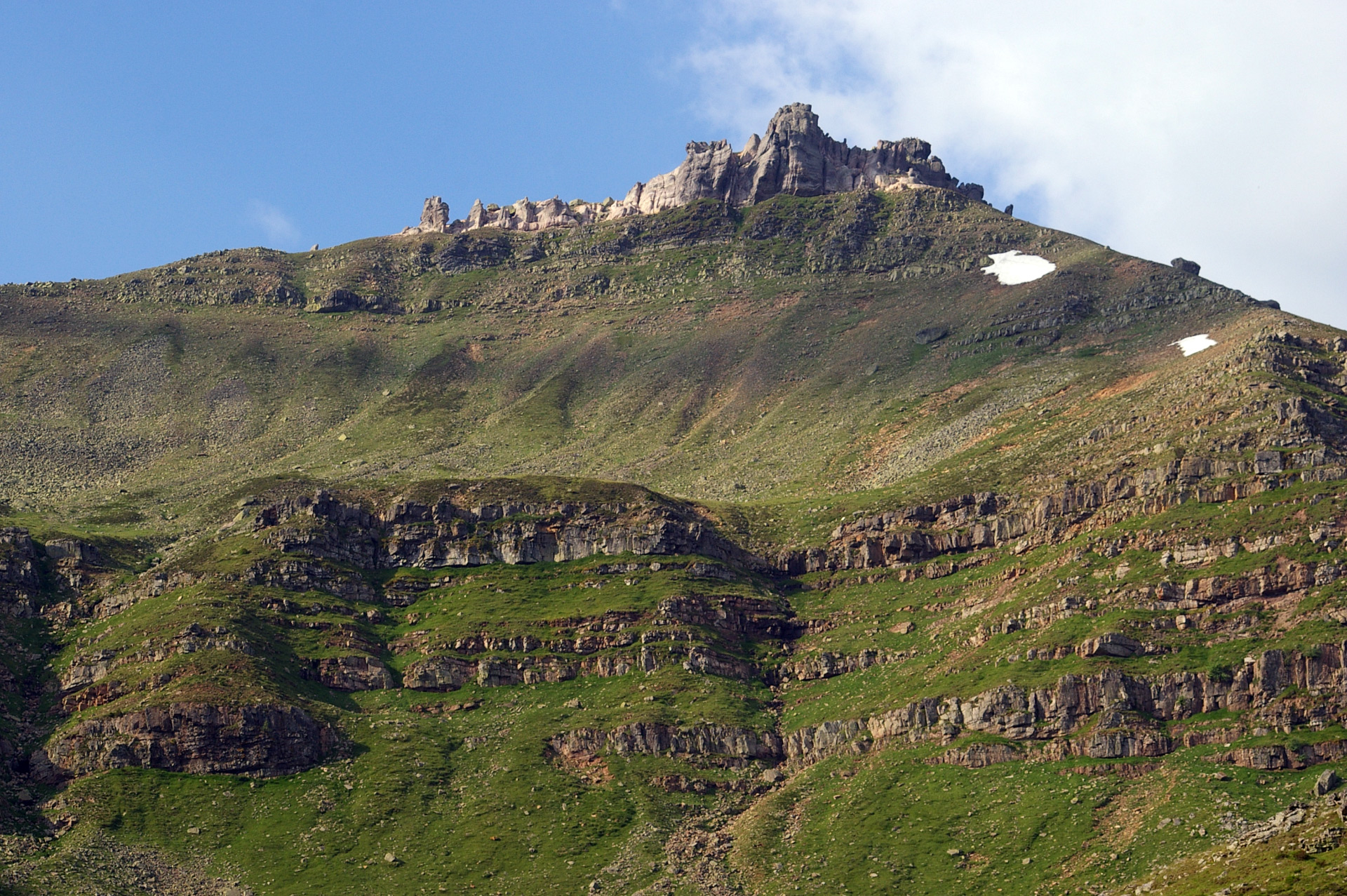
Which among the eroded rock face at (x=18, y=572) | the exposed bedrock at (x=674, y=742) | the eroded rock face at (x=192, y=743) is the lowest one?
the exposed bedrock at (x=674, y=742)

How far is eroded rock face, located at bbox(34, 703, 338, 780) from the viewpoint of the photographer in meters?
154

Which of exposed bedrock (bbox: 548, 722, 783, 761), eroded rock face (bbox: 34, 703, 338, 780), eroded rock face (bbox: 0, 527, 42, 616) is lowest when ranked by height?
exposed bedrock (bbox: 548, 722, 783, 761)

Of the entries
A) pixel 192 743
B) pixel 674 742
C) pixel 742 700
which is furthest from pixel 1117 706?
pixel 192 743

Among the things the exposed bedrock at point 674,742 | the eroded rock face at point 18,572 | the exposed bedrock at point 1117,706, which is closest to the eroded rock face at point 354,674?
the exposed bedrock at point 674,742

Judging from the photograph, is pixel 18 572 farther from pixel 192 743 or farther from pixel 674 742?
pixel 674 742

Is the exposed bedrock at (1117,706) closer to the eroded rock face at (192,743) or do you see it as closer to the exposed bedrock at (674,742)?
the exposed bedrock at (674,742)

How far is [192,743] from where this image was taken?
156875 millimetres

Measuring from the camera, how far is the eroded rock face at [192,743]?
154 meters

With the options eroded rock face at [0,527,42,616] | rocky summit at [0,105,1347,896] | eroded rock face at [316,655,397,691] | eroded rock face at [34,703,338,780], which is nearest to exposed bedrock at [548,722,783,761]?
rocky summit at [0,105,1347,896]

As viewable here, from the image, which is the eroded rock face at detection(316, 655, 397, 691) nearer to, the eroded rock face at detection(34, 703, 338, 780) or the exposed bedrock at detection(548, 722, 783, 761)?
the eroded rock face at detection(34, 703, 338, 780)

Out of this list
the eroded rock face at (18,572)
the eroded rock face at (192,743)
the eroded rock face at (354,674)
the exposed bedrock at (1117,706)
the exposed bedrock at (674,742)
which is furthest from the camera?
the eroded rock face at (18,572)

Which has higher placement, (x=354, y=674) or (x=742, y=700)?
(x=354, y=674)

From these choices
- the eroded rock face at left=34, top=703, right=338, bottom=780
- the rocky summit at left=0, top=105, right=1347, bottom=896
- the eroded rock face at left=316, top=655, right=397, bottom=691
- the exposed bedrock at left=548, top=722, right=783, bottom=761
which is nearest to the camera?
the rocky summit at left=0, top=105, right=1347, bottom=896

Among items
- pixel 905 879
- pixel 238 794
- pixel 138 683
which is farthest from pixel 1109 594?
pixel 138 683
